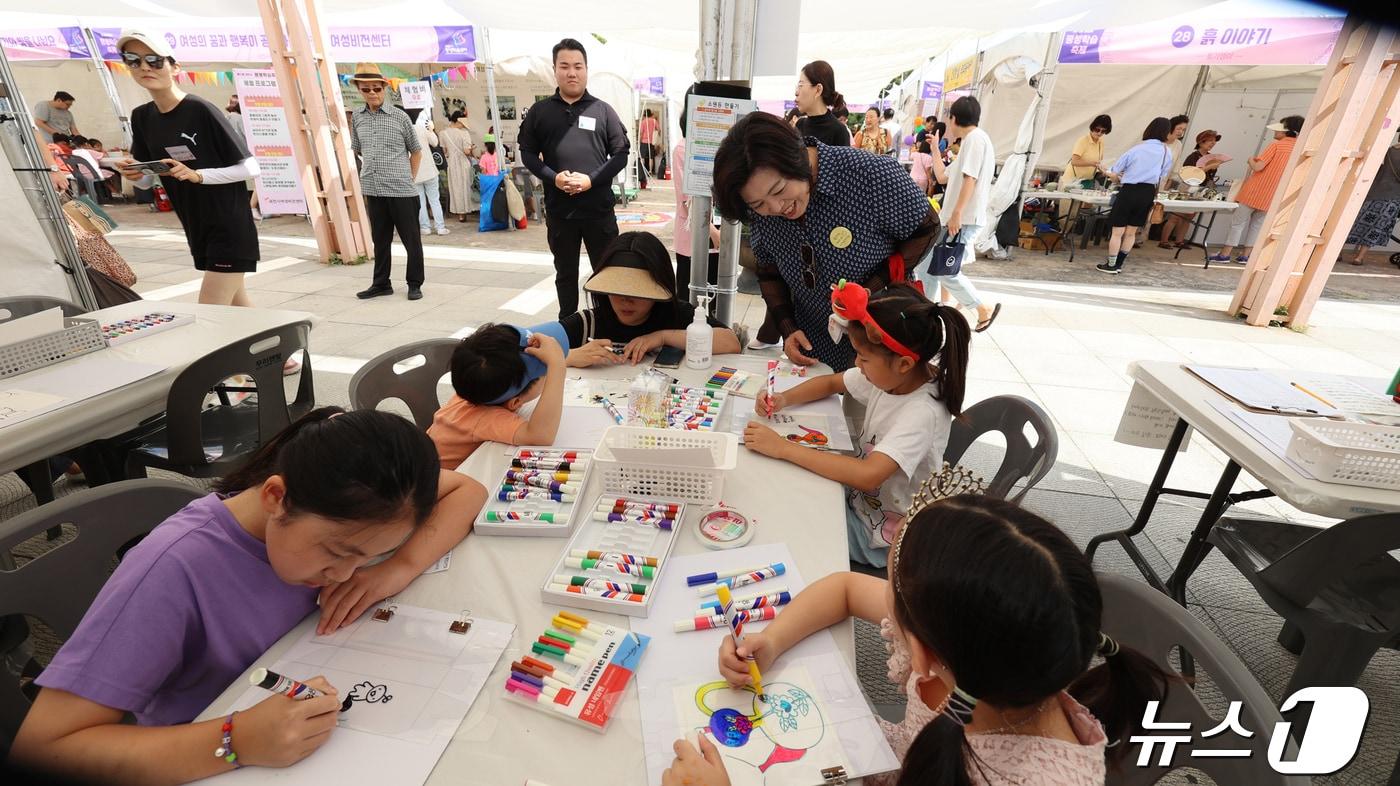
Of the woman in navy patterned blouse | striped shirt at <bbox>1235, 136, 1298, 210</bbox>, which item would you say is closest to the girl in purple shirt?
the woman in navy patterned blouse

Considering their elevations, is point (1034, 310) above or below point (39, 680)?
below

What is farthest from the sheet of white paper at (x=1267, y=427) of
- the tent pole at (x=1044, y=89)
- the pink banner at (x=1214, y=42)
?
the tent pole at (x=1044, y=89)

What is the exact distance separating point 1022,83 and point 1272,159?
305 centimetres

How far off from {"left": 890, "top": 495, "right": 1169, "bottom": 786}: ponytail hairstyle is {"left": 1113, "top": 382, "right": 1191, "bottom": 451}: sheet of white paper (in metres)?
1.79

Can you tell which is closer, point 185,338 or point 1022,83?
point 185,338

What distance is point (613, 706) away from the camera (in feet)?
3.01

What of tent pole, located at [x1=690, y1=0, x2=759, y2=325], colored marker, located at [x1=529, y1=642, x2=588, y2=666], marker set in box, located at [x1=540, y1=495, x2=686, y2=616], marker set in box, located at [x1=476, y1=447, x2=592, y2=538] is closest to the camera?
colored marker, located at [x1=529, y1=642, x2=588, y2=666]

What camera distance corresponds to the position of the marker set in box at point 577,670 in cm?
91

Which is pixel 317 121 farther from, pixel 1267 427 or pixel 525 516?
pixel 1267 427

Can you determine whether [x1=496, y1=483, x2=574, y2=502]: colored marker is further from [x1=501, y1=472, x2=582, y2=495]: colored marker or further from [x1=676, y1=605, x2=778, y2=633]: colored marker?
[x1=676, y1=605, x2=778, y2=633]: colored marker

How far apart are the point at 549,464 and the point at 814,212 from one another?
1.32 m

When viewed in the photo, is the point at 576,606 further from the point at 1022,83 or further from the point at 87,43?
the point at 87,43

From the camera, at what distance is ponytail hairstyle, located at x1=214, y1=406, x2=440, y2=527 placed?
36.7 inches

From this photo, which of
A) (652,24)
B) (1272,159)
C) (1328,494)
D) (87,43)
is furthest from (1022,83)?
(87,43)
